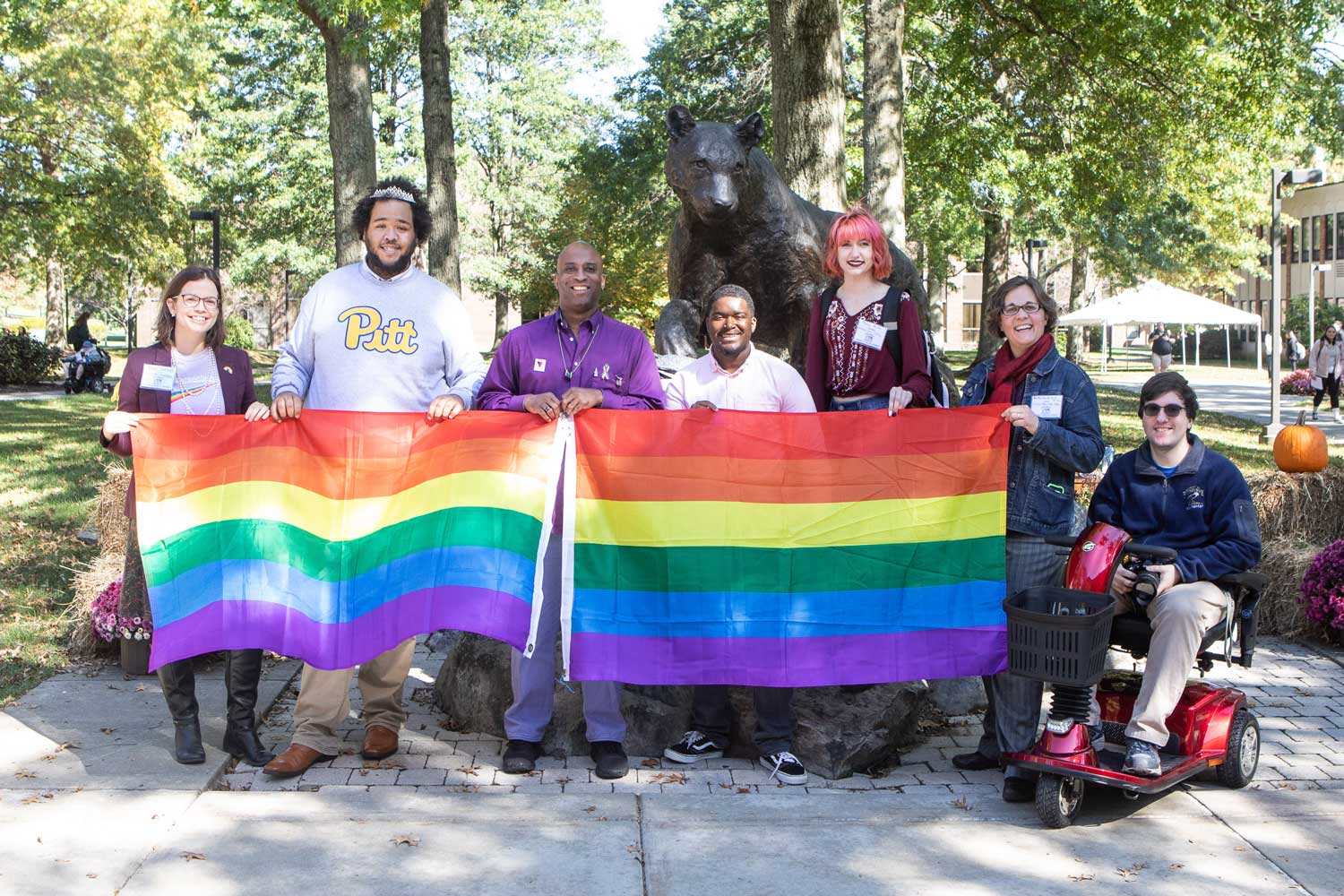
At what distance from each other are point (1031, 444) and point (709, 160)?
2.38 meters

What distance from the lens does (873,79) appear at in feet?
52.7

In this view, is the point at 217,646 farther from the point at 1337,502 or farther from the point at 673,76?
the point at 673,76

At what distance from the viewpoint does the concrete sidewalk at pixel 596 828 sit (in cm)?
420

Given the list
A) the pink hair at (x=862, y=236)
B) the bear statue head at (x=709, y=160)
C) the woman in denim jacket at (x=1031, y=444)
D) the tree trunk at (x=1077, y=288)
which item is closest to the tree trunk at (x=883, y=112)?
the bear statue head at (x=709, y=160)

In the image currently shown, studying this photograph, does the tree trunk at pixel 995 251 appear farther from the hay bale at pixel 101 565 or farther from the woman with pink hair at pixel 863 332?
the woman with pink hair at pixel 863 332

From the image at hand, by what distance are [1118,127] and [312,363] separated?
1894cm

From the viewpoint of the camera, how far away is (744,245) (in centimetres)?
687

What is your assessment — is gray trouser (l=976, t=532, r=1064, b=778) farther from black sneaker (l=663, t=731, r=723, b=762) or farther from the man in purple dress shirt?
the man in purple dress shirt

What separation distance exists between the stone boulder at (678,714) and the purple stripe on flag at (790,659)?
258 millimetres

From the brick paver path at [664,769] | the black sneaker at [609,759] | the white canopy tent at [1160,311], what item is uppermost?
the white canopy tent at [1160,311]

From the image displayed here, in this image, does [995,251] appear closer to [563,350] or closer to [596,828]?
[563,350]

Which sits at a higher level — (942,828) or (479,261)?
(479,261)

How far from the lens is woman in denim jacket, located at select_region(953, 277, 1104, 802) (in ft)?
16.2

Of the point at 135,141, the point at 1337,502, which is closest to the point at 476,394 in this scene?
the point at 1337,502
